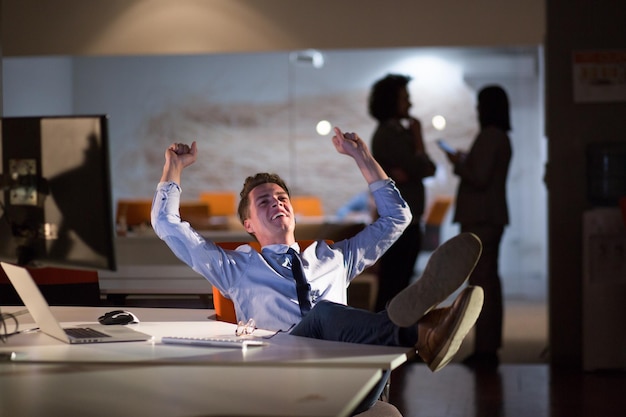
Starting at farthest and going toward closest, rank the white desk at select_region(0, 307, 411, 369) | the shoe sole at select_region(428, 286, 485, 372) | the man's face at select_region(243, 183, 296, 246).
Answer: the man's face at select_region(243, 183, 296, 246)
the shoe sole at select_region(428, 286, 485, 372)
the white desk at select_region(0, 307, 411, 369)

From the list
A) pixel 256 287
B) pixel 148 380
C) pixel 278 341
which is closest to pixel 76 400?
pixel 148 380

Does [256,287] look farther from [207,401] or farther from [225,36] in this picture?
[225,36]

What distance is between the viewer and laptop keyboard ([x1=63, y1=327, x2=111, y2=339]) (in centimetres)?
257

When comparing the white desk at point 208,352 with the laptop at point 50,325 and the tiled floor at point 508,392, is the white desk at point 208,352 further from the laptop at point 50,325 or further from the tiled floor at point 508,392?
the tiled floor at point 508,392

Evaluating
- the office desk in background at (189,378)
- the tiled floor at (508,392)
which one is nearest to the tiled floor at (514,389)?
the tiled floor at (508,392)

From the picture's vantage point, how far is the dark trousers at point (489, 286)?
655cm

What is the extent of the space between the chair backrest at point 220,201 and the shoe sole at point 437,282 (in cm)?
548

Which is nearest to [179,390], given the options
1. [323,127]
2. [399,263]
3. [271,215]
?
[271,215]

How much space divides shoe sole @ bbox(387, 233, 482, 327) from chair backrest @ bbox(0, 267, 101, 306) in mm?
2012

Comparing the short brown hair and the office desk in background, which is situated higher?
the short brown hair

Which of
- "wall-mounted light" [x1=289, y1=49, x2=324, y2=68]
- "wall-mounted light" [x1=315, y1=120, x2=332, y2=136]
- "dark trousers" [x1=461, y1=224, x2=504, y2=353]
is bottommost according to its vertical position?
"dark trousers" [x1=461, y1=224, x2=504, y2=353]

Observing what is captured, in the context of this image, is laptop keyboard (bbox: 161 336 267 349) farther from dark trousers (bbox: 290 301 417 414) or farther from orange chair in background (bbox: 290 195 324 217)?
orange chair in background (bbox: 290 195 324 217)

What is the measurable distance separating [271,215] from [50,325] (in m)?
1.09

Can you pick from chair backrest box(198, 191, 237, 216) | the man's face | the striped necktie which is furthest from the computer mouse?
chair backrest box(198, 191, 237, 216)
